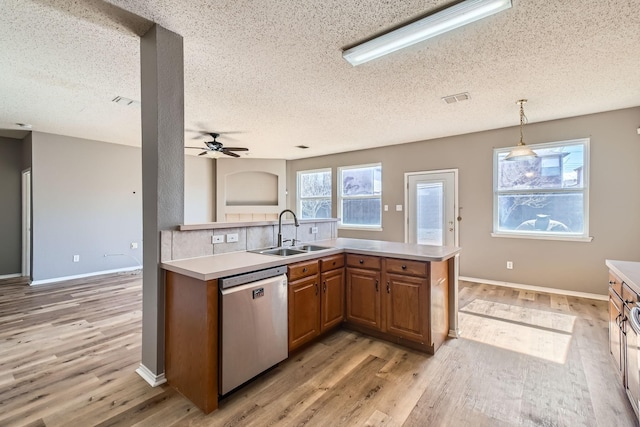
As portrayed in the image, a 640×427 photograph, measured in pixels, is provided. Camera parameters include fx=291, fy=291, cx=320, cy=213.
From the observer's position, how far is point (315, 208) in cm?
736

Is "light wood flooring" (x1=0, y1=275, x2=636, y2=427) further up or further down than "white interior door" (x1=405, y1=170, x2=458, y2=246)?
further down

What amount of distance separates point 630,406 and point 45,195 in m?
7.33

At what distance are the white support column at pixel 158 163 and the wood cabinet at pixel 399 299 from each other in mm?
1670

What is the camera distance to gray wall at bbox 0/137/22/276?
536 centimetres

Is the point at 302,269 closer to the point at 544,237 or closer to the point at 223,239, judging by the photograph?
the point at 223,239

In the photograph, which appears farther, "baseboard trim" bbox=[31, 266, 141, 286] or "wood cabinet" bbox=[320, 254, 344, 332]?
"baseboard trim" bbox=[31, 266, 141, 286]

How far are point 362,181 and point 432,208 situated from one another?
171 cm

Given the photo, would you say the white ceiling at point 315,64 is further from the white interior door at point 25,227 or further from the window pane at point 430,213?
the white interior door at point 25,227

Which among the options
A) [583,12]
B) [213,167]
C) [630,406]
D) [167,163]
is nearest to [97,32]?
[167,163]

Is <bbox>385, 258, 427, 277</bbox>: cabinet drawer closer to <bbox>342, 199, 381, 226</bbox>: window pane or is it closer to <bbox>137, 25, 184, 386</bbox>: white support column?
<bbox>137, 25, 184, 386</bbox>: white support column

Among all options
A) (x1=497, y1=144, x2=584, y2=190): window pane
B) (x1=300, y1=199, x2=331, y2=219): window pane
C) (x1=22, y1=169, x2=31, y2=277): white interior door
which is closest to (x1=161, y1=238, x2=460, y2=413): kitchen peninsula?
(x1=497, y1=144, x2=584, y2=190): window pane

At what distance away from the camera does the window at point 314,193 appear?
23.4ft

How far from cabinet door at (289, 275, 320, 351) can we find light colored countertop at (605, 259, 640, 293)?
2.03 metres

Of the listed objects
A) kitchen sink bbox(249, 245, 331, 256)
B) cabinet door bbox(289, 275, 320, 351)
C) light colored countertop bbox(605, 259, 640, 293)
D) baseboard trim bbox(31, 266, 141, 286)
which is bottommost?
baseboard trim bbox(31, 266, 141, 286)
